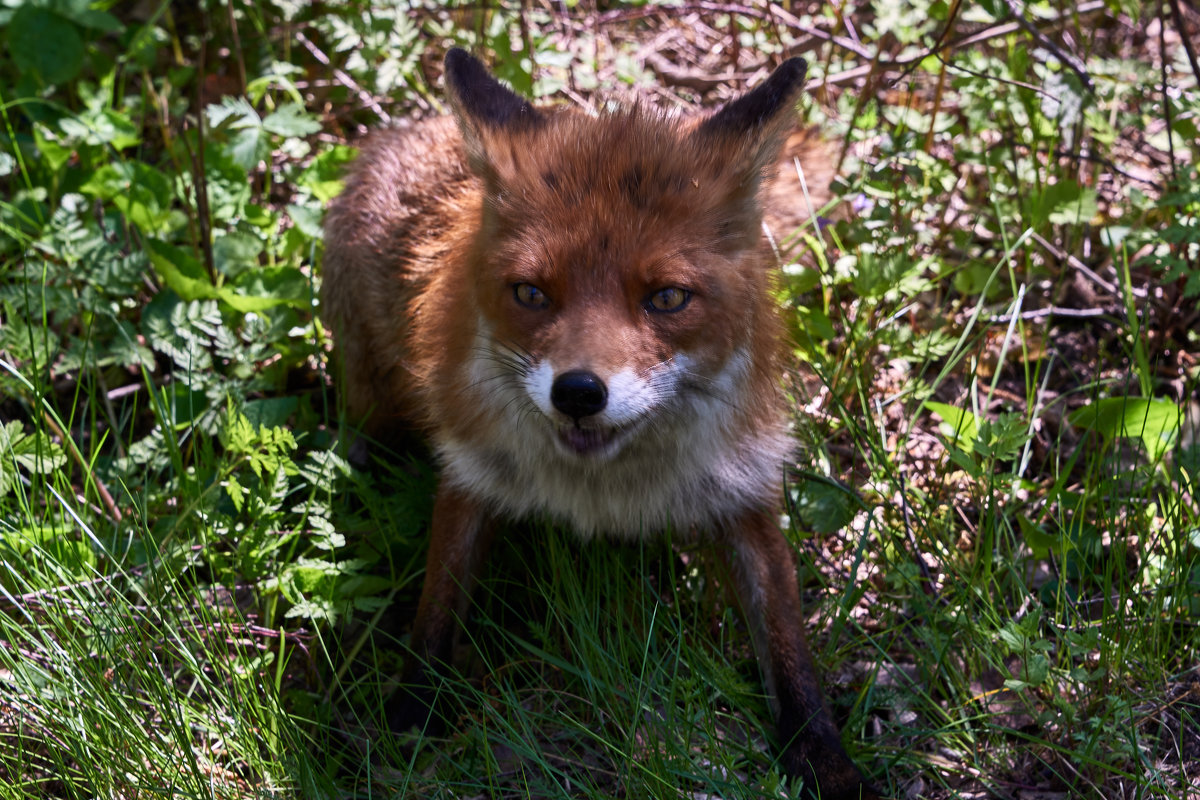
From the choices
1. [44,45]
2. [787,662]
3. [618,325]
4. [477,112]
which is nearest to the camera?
[618,325]

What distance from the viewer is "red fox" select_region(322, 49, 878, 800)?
275 cm

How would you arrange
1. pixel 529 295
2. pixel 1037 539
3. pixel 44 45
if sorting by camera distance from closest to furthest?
pixel 529 295
pixel 1037 539
pixel 44 45

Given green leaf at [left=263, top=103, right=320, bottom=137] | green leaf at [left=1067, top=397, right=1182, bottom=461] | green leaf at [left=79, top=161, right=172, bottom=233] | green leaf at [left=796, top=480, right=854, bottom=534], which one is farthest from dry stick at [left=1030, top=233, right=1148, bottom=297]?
green leaf at [left=79, top=161, right=172, bottom=233]

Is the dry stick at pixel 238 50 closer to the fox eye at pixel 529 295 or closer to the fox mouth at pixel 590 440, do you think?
the fox eye at pixel 529 295

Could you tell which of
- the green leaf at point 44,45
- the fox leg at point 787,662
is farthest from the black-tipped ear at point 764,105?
the green leaf at point 44,45

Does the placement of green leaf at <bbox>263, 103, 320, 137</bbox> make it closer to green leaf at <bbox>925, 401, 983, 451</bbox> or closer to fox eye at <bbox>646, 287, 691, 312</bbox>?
fox eye at <bbox>646, 287, 691, 312</bbox>

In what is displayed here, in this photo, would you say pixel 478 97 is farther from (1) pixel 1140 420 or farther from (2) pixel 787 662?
(1) pixel 1140 420

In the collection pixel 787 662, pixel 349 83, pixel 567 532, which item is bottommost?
pixel 787 662

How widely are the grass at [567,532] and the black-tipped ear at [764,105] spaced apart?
0.78 m

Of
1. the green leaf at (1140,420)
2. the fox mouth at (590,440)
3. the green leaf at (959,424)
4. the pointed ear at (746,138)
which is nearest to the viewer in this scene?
the fox mouth at (590,440)

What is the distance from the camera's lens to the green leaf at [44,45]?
16.6ft

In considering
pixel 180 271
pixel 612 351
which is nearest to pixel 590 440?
pixel 612 351

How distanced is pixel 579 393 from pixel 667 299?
0.42m

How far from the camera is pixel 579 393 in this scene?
2537 mm
